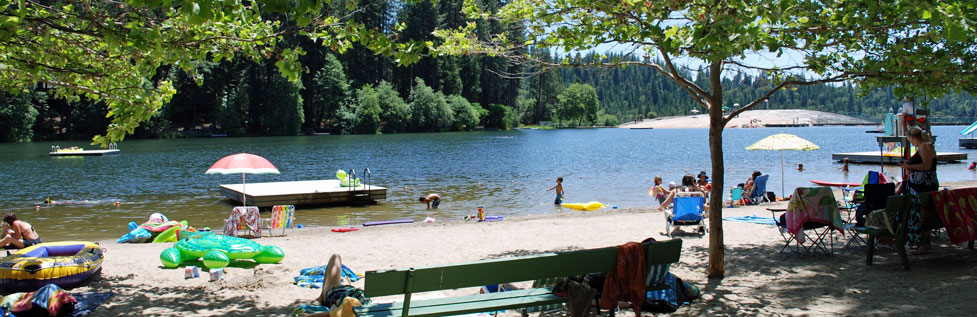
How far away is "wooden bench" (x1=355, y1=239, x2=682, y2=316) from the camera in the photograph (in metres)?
4.15

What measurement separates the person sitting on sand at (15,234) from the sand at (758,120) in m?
143

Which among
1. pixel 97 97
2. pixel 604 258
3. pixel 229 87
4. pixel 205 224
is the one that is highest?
pixel 229 87

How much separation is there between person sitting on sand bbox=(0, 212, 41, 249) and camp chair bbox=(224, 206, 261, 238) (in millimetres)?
3008

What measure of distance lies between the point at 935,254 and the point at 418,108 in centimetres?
8240

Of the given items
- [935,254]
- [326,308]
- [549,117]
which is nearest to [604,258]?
[326,308]

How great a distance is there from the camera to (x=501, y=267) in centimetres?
440

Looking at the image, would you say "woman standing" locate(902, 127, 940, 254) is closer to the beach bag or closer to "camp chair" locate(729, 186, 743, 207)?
the beach bag

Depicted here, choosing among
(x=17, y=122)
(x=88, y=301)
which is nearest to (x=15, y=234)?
(x=88, y=301)

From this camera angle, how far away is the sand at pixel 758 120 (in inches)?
5891

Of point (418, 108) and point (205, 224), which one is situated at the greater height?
point (418, 108)

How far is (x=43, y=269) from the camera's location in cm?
656

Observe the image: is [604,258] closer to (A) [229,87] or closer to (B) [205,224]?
(B) [205,224]

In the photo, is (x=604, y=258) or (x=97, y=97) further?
(x=97, y=97)

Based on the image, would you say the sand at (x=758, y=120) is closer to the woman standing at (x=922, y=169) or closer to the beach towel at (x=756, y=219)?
the beach towel at (x=756, y=219)
